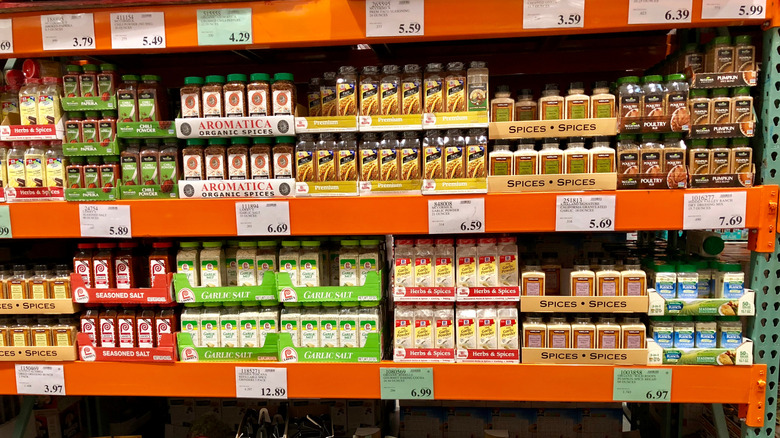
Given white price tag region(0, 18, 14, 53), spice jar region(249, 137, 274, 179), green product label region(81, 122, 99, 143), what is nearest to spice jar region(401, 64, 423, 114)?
spice jar region(249, 137, 274, 179)

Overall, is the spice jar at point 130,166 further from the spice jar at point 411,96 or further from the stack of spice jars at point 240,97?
the spice jar at point 411,96

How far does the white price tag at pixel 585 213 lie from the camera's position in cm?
143

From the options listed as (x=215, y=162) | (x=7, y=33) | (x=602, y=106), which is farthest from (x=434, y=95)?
(x=7, y=33)

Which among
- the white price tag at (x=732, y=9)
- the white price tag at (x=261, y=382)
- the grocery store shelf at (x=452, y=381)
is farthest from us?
the white price tag at (x=261, y=382)

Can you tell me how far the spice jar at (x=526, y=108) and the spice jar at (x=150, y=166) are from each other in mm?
1240

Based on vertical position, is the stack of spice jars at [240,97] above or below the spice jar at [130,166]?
above

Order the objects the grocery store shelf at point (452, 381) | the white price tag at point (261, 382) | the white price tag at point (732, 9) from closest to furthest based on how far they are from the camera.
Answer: the white price tag at point (732, 9) < the grocery store shelf at point (452, 381) < the white price tag at point (261, 382)

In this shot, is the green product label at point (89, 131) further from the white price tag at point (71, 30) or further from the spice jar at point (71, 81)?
the white price tag at point (71, 30)

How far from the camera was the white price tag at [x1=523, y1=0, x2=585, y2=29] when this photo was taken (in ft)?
4.55

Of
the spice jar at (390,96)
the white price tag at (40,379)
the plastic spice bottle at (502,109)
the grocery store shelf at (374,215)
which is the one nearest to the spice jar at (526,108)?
the plastic spice bottle at (502,109)

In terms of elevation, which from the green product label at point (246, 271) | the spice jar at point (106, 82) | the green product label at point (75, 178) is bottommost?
the green product label at point (246, 271)

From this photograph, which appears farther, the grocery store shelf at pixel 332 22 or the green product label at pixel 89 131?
the green product label at pixel 89 131

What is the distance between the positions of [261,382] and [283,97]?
954mm

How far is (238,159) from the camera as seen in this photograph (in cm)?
158
